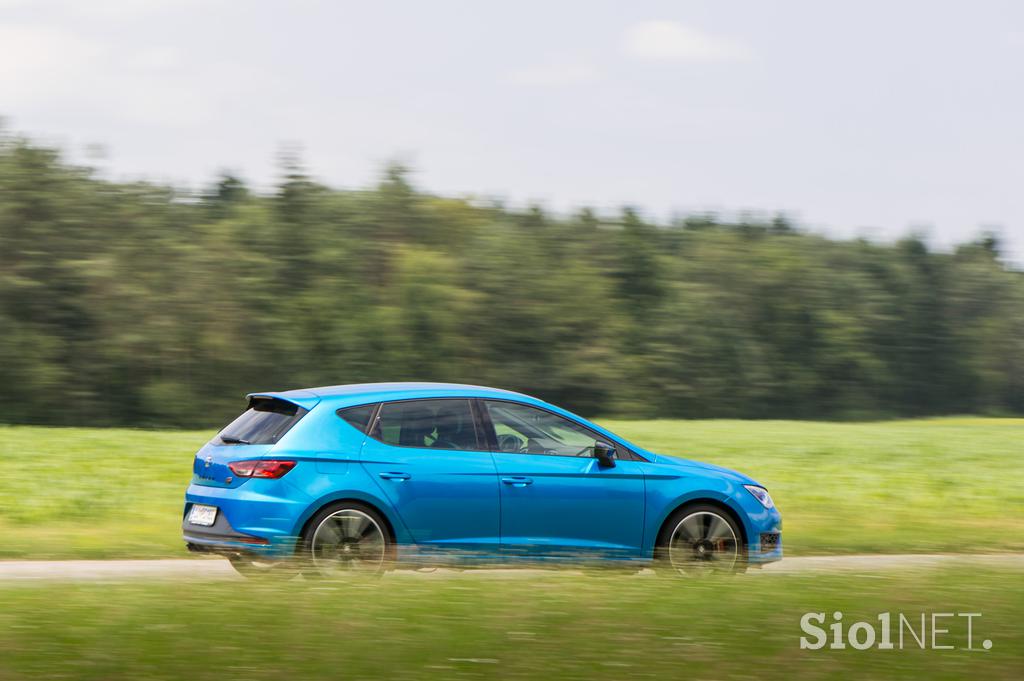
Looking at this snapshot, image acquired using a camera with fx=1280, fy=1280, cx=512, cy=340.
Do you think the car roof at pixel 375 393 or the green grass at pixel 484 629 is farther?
the car roof at pixel 375 393

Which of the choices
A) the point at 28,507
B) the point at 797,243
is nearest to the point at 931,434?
the point at 28,507

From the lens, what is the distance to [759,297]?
76750mm

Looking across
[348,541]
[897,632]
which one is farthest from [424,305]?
[897,632]

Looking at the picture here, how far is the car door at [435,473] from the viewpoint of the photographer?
8.98 meters

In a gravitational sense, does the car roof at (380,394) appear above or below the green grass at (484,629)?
above

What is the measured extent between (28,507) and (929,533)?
1043cm

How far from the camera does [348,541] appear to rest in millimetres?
8805

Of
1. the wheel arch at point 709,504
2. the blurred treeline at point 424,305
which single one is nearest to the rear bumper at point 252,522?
the wheel arch at point 709,504

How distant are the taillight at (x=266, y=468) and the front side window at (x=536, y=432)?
1.58m

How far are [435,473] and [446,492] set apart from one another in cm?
16

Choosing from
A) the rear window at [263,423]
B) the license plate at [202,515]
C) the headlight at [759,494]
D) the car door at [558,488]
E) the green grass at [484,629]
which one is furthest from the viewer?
the headlight at [759,494]

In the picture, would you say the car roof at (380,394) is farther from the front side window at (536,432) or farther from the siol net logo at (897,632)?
the siol net logo at (897,632)

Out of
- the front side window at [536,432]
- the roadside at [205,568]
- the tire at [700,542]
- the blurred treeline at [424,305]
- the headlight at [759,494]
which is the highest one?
the blurred treeline at [424,305]

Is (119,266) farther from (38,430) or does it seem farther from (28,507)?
(28,507)
